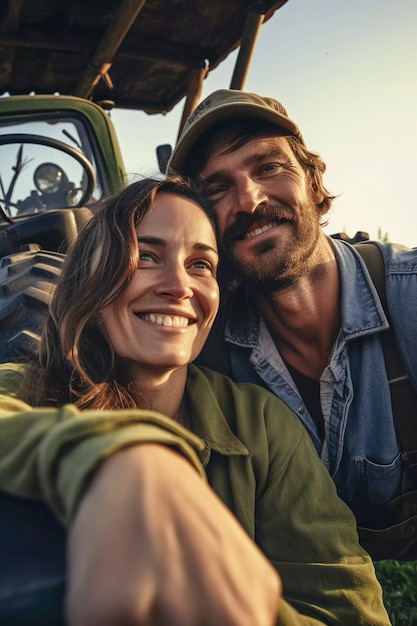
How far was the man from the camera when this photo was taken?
6.89ft

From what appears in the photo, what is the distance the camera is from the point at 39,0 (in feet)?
12.5

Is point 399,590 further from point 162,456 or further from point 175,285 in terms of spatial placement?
point 162,456

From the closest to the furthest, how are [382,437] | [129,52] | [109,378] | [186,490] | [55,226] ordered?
[186,490] → [109,378] → [382,437] → [55,226] → [129,52]

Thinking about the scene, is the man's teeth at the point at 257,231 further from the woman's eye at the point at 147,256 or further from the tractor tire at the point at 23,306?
the tractor tire at the point at 23,306

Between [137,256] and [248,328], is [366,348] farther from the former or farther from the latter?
[137,256]

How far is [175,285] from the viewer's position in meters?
1.66

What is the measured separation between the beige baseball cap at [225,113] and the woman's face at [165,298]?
1.94 feet

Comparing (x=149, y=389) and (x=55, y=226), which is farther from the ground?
(x=55, y=226)

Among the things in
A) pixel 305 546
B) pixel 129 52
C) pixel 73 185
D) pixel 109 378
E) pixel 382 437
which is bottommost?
pixel 305 546

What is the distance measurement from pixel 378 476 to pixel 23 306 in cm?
137

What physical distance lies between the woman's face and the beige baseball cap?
593mm

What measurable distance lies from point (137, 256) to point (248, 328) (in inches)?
31.6

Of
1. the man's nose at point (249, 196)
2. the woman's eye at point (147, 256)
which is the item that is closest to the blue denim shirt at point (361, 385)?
the man's nose at point (249, 196)

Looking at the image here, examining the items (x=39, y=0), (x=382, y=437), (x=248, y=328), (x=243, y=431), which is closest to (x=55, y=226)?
(x=248, y=328)
